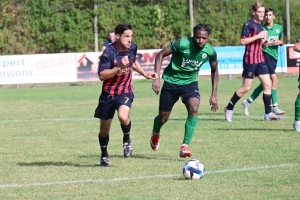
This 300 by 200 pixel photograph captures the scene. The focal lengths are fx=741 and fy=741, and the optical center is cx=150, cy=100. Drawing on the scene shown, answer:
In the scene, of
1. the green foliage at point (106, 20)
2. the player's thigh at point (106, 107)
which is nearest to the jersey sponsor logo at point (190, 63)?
the player's thigh at point (106, 107)

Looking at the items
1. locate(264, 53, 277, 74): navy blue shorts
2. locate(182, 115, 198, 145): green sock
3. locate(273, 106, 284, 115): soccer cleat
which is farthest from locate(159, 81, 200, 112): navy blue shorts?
locate(264, 53, 277, 74): navy blue shorts

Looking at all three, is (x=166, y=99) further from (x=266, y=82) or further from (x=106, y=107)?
(x=266, y=82)

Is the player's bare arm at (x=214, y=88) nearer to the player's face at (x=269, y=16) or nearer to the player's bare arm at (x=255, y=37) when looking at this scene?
the player's bare arm at (x=255, y=37)

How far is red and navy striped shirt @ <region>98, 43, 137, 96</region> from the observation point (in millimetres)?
9031

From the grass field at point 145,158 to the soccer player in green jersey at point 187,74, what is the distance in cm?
55

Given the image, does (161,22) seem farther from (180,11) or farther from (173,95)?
(173,95)

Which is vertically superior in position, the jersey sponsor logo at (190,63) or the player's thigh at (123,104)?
the jersey sponsor logo at (190,63)

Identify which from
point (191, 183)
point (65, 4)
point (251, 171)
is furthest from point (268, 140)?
point (65, 4)

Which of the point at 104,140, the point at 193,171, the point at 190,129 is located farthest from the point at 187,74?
the point at 193,171

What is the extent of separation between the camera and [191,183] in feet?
25.2

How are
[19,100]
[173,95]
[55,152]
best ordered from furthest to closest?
[19,100], [55,152], [173,95]

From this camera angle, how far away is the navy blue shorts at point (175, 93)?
9.72 meters

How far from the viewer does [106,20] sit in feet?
111

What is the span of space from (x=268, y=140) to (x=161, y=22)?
2460cm
